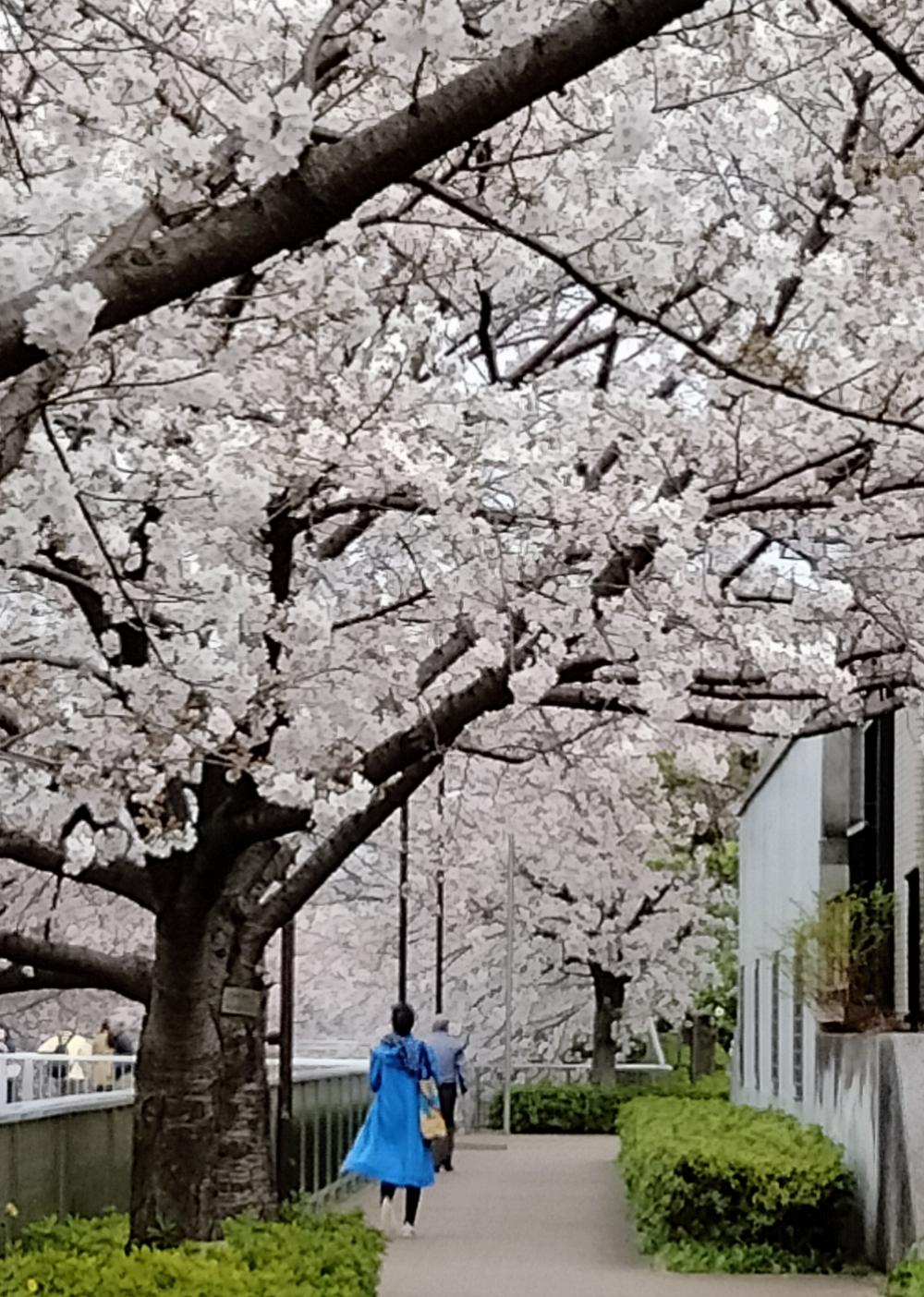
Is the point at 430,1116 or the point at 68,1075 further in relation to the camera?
the point at 68,1075

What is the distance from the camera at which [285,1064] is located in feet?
47.6

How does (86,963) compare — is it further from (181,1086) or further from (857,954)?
(857,954)

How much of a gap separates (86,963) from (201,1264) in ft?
10.7

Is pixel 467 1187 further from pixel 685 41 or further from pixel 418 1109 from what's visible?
pixel 685 41

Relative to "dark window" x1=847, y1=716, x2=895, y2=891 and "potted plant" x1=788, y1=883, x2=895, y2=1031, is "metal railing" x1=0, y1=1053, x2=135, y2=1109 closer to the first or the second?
"potted plant" x1=788, y1=883, x2=895, y2=1031

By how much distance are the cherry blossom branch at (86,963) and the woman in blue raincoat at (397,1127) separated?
12.5 feet

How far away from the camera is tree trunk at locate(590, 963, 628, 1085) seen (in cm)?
3462

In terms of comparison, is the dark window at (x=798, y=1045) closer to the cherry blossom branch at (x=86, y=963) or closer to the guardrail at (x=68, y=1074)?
the guardrail at (x=68, y=1074)

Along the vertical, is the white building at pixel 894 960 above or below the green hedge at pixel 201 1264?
above

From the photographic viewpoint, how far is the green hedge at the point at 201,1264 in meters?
8.59

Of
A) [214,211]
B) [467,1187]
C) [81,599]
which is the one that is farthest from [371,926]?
[214,211]

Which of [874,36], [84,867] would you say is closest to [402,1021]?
[84,867]

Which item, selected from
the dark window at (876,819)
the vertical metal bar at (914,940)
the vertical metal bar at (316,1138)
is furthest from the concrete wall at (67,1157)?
the dark window at (876,819)

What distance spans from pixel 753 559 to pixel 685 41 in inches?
121
